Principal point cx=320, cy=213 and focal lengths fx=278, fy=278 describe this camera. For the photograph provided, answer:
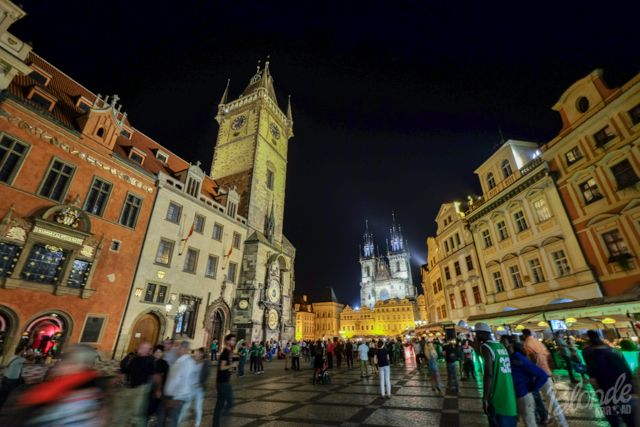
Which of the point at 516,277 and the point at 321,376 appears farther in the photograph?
the point at 516,277

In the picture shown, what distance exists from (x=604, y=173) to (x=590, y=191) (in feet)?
3.71

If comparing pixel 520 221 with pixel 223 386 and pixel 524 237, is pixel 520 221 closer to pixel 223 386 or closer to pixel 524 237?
pixel 524 237

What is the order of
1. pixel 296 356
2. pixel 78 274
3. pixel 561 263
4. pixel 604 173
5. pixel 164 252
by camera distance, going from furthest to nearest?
pixel 164 252
pixel 296 356
pixel 561 263
pixel 78 274
pixel 604 173

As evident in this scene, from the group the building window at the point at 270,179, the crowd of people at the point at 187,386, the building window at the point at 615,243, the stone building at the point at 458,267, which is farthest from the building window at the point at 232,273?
the building window at the point at 615,243

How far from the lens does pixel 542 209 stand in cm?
1755

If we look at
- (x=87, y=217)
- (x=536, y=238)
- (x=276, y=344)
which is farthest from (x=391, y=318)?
(x=87, y=217)

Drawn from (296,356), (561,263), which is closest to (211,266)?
(296,356)

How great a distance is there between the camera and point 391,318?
310 feet

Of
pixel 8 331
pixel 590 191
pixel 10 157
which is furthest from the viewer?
pixel 590 191

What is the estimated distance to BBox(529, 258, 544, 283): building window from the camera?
56.3 ft

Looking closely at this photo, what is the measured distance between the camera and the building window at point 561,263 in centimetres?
1573

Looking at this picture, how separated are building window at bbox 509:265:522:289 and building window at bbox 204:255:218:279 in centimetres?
2209

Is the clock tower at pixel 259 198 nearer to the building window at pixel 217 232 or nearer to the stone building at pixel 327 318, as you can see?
the building window at pixel 217 232

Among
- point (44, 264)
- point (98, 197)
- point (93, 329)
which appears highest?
point (98, 197)
